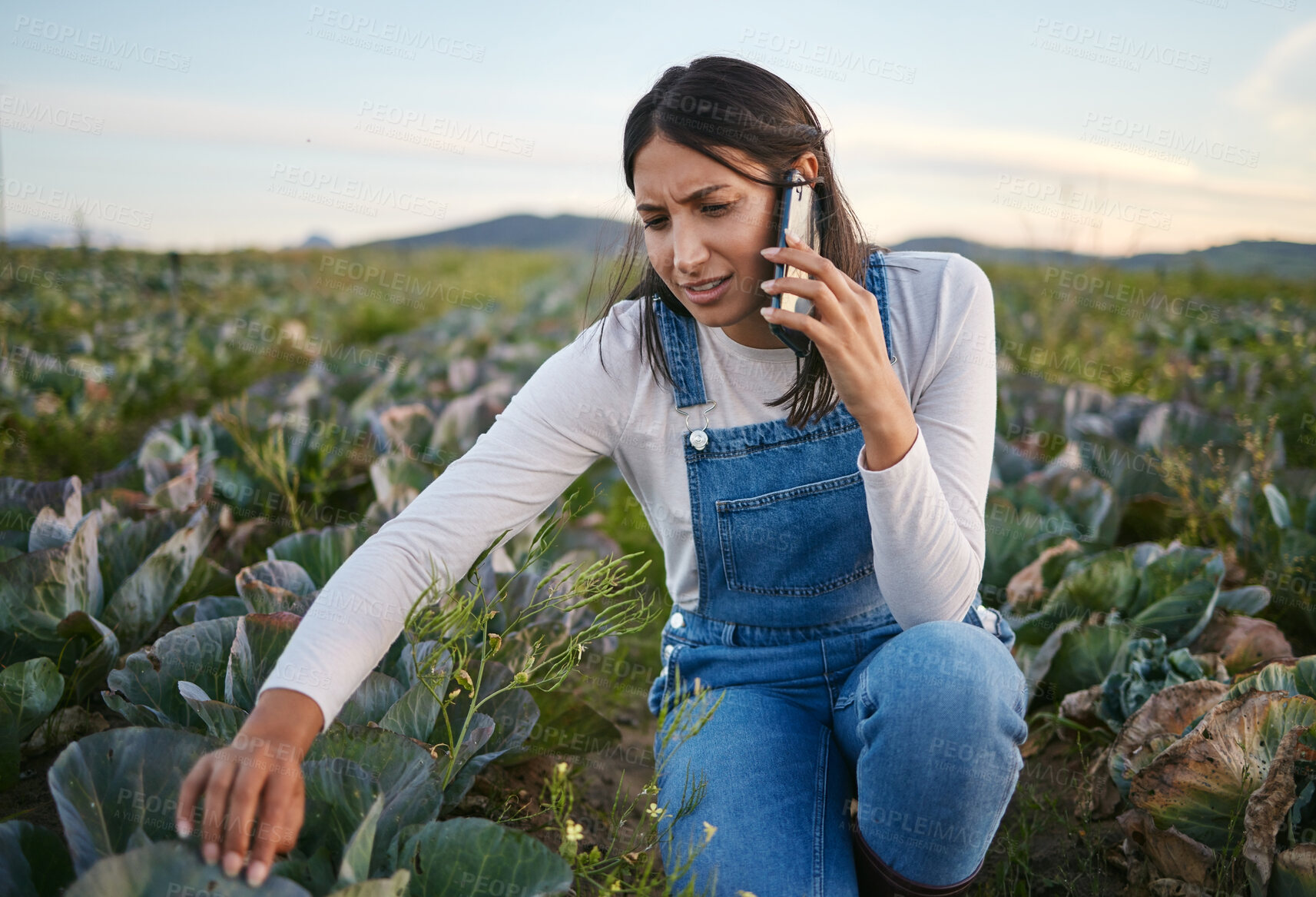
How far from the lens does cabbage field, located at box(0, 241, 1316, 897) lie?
132cm

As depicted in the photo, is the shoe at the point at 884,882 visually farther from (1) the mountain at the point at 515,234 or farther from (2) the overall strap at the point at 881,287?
(1) the mountain at the point at 515,234

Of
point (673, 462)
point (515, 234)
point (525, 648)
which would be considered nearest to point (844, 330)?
point (673, 462)

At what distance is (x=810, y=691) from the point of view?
1775 mm

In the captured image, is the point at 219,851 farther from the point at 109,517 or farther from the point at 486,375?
the point at 486,375

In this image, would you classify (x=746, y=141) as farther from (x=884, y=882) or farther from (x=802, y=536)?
(x=884, y=882)

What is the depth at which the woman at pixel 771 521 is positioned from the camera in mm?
1376

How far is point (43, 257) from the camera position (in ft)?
45.9

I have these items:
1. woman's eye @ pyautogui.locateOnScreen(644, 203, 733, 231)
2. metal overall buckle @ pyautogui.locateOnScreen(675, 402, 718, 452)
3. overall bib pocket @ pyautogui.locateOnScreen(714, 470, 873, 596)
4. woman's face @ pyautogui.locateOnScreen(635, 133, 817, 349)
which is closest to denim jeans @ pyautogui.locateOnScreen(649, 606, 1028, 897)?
overall bib pocket @ pyautogui.locateOnScreen(714, 470, 873, 596)

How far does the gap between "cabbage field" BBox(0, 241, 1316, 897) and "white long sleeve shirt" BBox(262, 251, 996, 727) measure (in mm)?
96

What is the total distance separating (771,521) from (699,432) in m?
0.22

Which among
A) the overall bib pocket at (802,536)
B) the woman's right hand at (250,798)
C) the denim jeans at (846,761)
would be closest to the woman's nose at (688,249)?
the overall bib pocket at (802,536)

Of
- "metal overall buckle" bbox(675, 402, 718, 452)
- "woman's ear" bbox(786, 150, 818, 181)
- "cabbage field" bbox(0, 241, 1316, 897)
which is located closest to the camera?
"cabbage field" bbox(0, 241, 1316, 897)

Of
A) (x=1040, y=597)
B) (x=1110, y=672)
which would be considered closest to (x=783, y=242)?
(x=1110, y=672)

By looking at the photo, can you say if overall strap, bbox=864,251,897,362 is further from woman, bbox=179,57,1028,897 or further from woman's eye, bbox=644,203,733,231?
woman's eye, bbox=644,203,733,231
